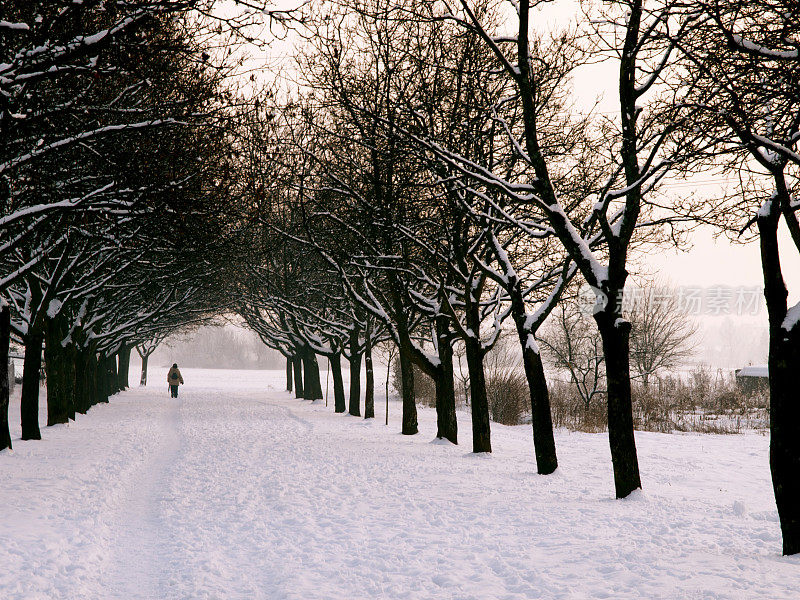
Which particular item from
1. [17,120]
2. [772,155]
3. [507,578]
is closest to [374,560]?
[507,578]

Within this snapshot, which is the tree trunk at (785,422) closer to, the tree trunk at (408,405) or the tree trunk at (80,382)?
the tree trunk at (408,405)

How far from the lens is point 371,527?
730 cm

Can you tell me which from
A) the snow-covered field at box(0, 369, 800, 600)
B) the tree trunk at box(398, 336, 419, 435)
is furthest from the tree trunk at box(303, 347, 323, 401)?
the snow-covered field at box(0, 369, 800, 600)

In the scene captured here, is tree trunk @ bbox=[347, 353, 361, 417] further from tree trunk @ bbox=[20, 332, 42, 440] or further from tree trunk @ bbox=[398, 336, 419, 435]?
tree trunk @ bbox=[20, 332, 42, 440]

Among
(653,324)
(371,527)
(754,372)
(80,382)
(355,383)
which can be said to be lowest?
(754,372)

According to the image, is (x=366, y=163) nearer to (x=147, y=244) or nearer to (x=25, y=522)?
(x=147, y=244)

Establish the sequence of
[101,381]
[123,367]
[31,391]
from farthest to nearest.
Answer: [123,367]
[101,381]
[31,391]

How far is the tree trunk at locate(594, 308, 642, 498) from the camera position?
347 inches

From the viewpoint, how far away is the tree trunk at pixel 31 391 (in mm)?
15211

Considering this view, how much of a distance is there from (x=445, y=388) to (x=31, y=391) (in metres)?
9.81

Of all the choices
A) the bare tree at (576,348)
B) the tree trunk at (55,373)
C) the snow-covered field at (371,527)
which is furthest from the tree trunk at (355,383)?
the snow-covered field at (371,527)

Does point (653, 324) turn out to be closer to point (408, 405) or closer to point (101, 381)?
point (408, 405)

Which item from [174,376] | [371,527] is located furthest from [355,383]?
[371,527]

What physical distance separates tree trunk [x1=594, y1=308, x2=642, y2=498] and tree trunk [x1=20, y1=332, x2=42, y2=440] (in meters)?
12.8
